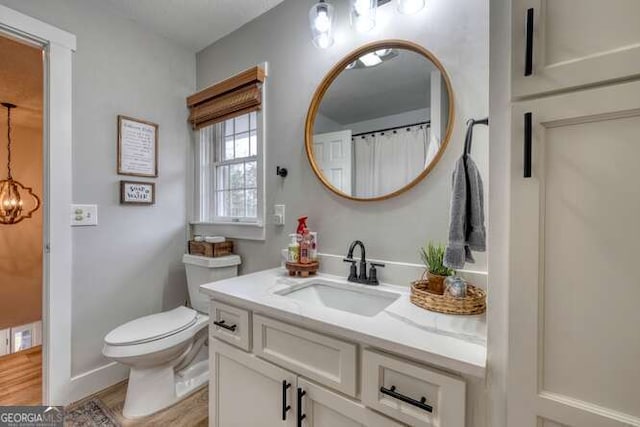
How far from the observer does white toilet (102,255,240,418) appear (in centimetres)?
147

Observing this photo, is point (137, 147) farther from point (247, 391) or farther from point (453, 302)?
point (453, 302)

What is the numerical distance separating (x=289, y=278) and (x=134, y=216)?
1262 millimetres

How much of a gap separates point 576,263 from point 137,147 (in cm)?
229

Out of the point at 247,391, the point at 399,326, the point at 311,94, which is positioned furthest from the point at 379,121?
the point at 247,391

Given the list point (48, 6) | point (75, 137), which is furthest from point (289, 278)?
point (48, 6)

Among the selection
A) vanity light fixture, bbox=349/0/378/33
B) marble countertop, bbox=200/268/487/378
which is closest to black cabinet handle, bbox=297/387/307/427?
marble countertop, bbox=200/268/487/378

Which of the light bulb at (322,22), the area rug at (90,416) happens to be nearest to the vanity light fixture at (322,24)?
the light bulb at (322,22)

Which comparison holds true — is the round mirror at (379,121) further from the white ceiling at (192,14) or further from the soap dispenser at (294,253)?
the white ceiling at (192,14)

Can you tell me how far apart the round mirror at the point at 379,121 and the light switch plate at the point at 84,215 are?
1.36 metres

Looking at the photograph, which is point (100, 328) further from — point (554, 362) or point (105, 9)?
point (554, 362)

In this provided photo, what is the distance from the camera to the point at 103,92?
178cm

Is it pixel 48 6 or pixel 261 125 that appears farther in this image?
pixel 261 125

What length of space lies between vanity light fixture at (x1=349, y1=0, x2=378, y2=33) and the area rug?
7.77 feet

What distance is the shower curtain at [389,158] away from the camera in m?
1.26
